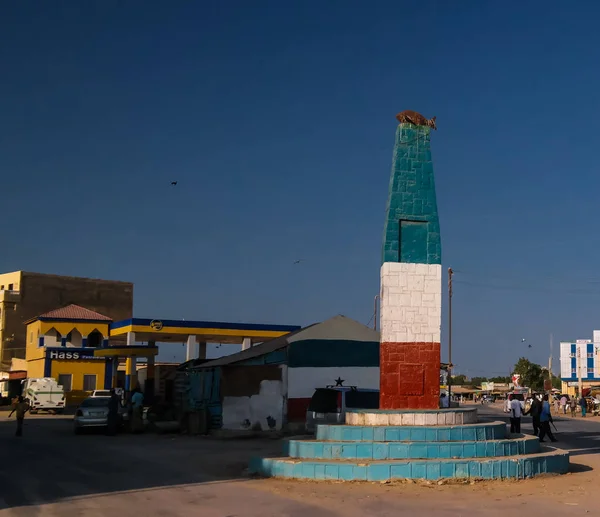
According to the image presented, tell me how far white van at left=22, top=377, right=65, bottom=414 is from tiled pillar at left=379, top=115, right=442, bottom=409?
32.9 meters

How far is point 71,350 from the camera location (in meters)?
52.8

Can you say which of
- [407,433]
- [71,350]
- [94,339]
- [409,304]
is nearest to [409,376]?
[409,304]

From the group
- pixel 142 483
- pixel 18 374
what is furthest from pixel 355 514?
pixel 18 374

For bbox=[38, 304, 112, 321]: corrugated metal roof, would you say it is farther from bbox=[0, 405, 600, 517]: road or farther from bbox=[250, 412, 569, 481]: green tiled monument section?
A: bbox=[250, 412, 569, 481]: green tiled monument section

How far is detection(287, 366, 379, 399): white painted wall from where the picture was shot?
27781 mm

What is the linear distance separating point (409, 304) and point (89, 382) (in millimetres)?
41431

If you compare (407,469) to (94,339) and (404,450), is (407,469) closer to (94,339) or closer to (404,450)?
(404,450)

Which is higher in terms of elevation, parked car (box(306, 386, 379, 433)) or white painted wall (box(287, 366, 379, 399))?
white painted wall (box(287, 366, 379, 399))

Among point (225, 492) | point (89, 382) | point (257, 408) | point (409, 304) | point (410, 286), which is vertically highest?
point (410, 286)

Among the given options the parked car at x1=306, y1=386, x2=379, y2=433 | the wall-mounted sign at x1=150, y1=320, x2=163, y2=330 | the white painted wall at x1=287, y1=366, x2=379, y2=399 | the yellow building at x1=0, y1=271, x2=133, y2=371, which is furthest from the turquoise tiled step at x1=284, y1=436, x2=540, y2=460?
the yellow building at x1=0, y1=271, x2=133, y2=371

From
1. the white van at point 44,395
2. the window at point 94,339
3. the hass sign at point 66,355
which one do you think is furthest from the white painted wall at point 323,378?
the window at point 94,339

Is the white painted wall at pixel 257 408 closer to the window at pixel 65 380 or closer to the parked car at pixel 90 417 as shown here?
the parked car at pixel 90 417

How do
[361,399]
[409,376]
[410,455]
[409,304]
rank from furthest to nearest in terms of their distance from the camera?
[361,399], [409,304], [409,376], [410,455]

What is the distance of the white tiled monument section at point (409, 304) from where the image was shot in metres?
16.4
